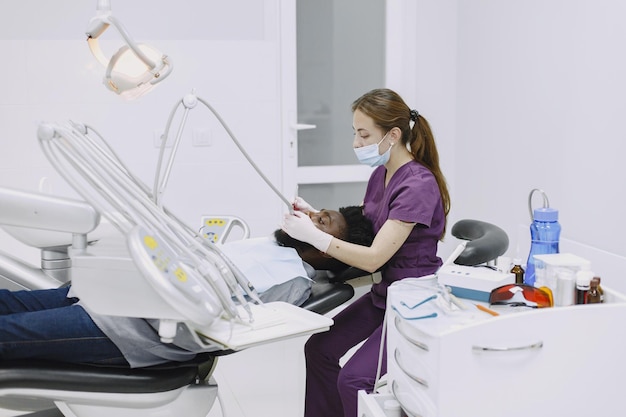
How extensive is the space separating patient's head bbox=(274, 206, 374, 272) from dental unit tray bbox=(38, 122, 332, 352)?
1.71 ft

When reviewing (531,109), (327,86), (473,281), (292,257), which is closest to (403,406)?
(473,281)

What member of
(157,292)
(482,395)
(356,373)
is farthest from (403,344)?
(157,292)

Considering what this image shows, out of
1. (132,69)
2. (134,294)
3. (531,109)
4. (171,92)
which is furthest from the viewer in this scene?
(171,92)

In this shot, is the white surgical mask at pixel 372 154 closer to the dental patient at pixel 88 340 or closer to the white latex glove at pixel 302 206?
the white latex glove at pixel 302 206

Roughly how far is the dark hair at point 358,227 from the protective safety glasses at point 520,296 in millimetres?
662

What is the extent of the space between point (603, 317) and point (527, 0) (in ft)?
6.57

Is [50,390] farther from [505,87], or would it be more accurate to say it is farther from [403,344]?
[505,87]

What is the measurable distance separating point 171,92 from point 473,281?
2258mm

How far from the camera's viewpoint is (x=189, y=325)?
1427mm

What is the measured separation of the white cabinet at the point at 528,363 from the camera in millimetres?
1200

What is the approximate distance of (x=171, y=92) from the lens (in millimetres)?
3318

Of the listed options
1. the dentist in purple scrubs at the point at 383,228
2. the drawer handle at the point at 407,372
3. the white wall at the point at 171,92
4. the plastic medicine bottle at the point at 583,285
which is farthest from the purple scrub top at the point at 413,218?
the white wall at the point at 171,92

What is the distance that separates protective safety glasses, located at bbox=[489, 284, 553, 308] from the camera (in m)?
1.35

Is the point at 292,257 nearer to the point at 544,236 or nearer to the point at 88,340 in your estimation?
the point at 88,340
